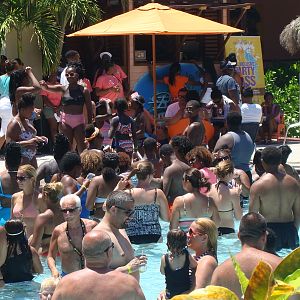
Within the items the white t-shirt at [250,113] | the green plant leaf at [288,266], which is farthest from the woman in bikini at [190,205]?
the white t-shirt at [250,113]

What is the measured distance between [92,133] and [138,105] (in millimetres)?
1269

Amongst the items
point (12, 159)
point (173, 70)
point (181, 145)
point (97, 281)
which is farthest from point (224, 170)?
point (173, 70)

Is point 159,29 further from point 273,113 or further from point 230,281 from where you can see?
point 230,281

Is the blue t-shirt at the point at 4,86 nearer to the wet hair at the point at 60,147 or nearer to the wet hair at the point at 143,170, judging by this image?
the wet hair at the point at 60,147

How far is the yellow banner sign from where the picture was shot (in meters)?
18.9

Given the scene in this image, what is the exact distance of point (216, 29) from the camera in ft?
45.7

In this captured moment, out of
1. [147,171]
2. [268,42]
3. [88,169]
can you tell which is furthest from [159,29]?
[268,42]

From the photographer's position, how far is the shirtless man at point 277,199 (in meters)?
8.29

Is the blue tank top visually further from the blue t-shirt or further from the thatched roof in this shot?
the thatched roof

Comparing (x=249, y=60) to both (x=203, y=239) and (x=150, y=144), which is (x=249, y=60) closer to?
(x=150, y=144)

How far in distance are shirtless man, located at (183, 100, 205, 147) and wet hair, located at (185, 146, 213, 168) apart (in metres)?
1.78

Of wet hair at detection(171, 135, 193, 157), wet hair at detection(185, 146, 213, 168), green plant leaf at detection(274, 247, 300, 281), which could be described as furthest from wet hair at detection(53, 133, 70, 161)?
green plant leaf at detection(274, 247, 300, 281)

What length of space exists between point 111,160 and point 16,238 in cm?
200

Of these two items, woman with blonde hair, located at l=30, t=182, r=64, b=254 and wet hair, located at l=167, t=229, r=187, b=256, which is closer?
wet hair, located at l=167, t=229, r=187, b=256
